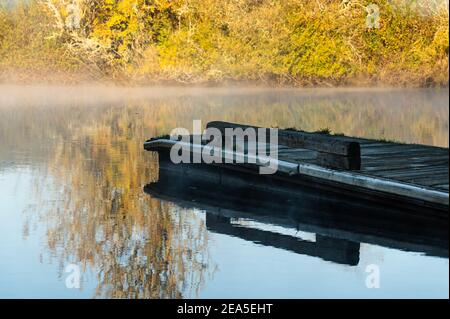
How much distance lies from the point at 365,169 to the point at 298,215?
830mm

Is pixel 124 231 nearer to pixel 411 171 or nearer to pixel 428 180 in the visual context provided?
pixel 428 180

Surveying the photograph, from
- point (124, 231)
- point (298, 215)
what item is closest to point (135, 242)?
point (124, 231)

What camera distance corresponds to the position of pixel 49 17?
3647cm

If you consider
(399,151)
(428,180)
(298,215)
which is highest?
(399,151)

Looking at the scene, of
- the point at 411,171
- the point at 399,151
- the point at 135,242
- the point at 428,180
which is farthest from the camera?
the point at 399,151

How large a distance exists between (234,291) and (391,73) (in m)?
27.9

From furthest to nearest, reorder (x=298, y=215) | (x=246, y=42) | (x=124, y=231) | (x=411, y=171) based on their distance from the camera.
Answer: (x=246, y=42) → (x=411, y=171) → (x=298, y=215) → (x=124, y=231)

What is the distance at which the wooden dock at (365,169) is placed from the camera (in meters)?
9.36

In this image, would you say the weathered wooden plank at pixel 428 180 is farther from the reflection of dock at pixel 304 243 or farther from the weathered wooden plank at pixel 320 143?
the reflection of dock at pixel 304 243

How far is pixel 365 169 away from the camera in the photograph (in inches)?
412

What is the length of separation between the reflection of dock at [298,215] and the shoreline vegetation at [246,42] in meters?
21.5

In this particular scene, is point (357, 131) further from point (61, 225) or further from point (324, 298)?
point (324, 298)

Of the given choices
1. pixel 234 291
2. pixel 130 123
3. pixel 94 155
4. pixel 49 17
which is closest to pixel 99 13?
pixel 49 17

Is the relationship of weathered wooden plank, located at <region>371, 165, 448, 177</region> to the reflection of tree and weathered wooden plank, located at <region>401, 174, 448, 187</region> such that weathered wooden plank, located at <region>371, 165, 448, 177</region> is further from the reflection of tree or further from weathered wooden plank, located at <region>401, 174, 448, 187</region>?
the reflection of tree
